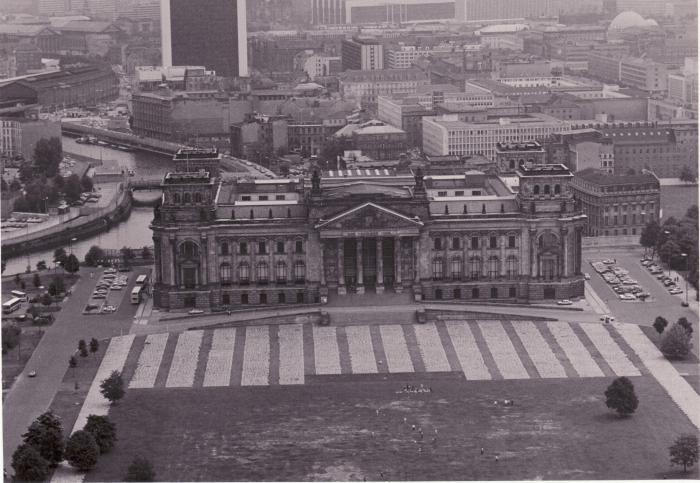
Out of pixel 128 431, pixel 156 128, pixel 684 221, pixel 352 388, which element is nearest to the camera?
pixel 128 431

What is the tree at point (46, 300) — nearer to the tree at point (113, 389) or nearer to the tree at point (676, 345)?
the tree at point (113, 389)

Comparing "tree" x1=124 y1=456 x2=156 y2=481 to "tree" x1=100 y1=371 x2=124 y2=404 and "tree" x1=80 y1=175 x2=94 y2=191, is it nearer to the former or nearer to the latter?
"tree" x1=100 y1=371 x2=124 y2=404

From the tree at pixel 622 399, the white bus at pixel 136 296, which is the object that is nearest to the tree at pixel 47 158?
the white bus at pixel 136 296

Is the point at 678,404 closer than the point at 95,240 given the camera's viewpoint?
Yes

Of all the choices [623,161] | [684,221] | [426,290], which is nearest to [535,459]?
[426,290]

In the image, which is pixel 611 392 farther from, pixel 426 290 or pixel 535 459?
pixel 426 290

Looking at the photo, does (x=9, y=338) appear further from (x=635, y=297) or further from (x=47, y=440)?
(x=635, y=297)

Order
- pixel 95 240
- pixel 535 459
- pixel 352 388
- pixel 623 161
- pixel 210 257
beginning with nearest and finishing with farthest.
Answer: pixel 535 459 → pixel 352 388 → pixel 210 257 → pixel 95 240 → pixel 623 161
